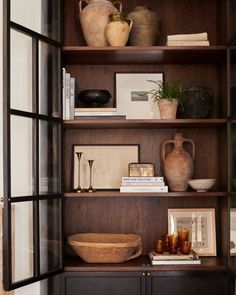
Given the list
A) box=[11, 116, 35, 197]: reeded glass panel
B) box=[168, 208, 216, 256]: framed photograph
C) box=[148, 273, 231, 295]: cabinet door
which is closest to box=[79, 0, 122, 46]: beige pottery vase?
box=[11, 116, 35, 197]: reeded glass panel

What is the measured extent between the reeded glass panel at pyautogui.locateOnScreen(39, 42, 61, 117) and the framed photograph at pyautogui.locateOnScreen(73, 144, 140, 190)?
38 centimetres

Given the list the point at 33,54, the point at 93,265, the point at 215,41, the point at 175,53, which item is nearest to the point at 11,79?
the point at 33,54

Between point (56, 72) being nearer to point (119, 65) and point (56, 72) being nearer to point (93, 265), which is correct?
point (119, 65)

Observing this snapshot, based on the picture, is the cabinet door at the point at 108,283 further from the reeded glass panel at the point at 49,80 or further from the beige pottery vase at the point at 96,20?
the beige pottery vase at the point at 96,20

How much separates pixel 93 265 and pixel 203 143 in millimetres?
1010

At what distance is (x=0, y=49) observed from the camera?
2.60 m

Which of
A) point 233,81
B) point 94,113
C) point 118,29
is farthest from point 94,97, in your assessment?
point 233,81

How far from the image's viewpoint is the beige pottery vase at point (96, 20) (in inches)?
95.6

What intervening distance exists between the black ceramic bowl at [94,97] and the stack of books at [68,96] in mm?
75

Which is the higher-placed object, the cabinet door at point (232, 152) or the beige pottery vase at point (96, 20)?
the beige pottery vase at point (96, 20)

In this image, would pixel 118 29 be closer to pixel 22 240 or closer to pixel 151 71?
pixel 151 71

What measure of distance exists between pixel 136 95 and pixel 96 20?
0.52m

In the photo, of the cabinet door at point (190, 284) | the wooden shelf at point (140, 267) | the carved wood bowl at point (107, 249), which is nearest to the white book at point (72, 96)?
the carved wood bowl at point (107, 249)

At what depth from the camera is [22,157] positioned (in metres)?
2.20
